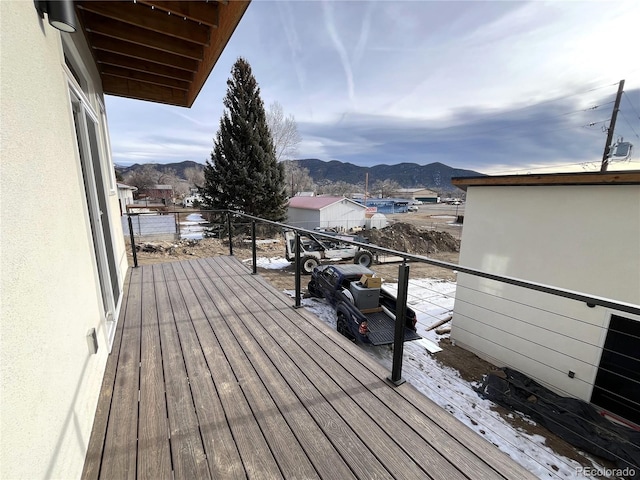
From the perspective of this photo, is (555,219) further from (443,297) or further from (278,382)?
(278,382)

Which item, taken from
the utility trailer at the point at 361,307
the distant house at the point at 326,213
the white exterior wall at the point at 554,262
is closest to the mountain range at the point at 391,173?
the distant house at the point at 326,213

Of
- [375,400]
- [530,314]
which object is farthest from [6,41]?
[530,314]

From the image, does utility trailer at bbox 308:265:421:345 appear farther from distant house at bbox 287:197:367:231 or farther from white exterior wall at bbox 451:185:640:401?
distant house at bbox 287:197:367:231

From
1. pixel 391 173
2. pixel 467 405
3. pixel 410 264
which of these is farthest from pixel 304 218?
pixel 391 173

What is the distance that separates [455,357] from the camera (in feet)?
17.5

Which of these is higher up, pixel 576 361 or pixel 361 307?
pixel 361 307

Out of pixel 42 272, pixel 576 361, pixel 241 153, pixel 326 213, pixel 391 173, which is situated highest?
pixel 391 173

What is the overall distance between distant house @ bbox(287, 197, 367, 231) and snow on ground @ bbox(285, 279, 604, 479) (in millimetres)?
12778

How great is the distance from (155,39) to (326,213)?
16367 millimetres

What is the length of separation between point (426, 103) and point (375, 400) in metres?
14.2

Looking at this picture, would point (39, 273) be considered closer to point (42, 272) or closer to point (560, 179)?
point (42, 272)

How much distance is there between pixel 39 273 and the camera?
91cm

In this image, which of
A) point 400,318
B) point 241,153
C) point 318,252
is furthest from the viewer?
point 241,153

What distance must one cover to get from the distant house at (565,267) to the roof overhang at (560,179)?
13 millimetres
